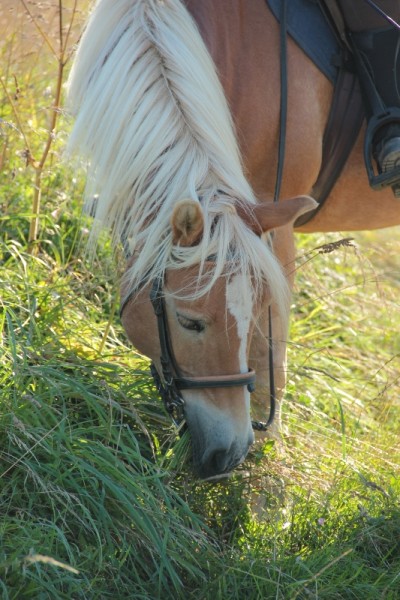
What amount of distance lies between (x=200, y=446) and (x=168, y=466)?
0.19 m

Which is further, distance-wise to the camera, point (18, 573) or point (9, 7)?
point (9, 7)

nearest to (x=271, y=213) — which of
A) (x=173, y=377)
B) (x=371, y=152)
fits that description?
(x=173, y=377)

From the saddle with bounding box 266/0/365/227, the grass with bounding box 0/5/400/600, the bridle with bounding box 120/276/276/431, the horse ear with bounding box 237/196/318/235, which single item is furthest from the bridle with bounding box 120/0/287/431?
the saddle with bounding box 266/0/365/227

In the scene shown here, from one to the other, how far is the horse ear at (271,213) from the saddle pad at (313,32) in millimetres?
843

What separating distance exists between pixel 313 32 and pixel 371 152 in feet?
1.70

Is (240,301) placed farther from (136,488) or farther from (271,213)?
(136,488)

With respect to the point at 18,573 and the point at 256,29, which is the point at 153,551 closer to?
the point at 18,573

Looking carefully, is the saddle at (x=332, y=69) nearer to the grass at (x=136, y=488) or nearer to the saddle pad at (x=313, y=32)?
the saddle pad at (x=313, y=32)

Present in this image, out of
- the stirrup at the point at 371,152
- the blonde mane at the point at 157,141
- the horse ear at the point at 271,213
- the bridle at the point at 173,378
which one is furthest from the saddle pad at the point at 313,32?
the bridle at the point at 173,378

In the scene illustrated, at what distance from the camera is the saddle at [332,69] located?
324 centimetres

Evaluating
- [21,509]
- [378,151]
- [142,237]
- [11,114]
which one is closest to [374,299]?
[378,151]

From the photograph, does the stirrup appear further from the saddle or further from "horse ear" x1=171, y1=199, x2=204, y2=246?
"horse ear" x1=171, y1=199, x2=204, y2=246

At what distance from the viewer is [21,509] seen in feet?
8.30

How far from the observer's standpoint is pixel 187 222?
102 inches
